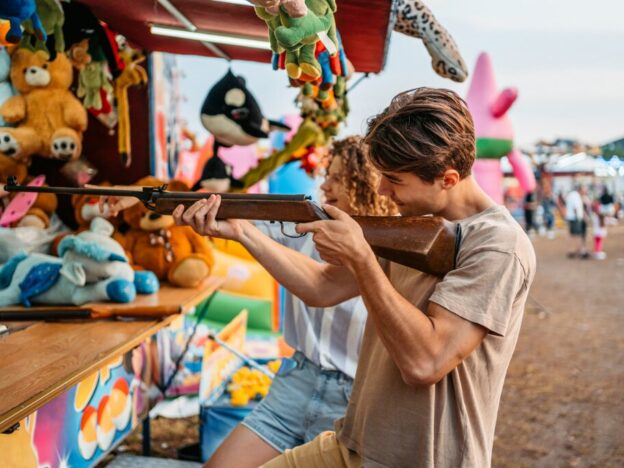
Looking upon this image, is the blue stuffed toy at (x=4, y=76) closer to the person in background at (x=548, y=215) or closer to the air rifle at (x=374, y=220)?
the air rifle at (x=374, y=220)

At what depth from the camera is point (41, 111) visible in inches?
118

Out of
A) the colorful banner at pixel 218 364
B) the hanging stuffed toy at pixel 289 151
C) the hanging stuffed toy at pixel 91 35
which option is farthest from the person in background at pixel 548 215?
the hanging stuffed toy at pixel 91 35

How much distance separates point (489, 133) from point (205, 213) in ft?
13.7

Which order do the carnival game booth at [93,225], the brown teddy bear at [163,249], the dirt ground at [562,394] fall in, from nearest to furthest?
the carnival game booth at [93,225]
the brown teddy bear at [163,249]
the dirt ground at [562,394]

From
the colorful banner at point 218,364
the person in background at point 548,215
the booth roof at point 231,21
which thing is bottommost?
the person in background at point 548,215

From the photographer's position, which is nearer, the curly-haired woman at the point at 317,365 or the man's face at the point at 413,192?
the man's face at the point at 413,192

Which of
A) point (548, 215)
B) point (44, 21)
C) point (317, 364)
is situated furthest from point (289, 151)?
point (548, 215)

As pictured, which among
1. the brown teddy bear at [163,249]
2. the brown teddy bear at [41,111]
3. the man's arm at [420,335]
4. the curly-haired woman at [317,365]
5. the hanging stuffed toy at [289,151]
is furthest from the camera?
the hanging stuffed toy at [289,151]

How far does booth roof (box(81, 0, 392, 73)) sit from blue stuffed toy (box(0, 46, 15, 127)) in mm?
586

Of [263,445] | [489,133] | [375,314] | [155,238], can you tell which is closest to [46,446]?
[263,445]

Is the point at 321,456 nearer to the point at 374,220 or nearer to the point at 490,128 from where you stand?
the point at 374,220

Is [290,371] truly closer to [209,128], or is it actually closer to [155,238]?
[155,238]

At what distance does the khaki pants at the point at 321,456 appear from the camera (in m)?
1.53

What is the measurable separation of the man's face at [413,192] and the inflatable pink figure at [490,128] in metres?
3.90
